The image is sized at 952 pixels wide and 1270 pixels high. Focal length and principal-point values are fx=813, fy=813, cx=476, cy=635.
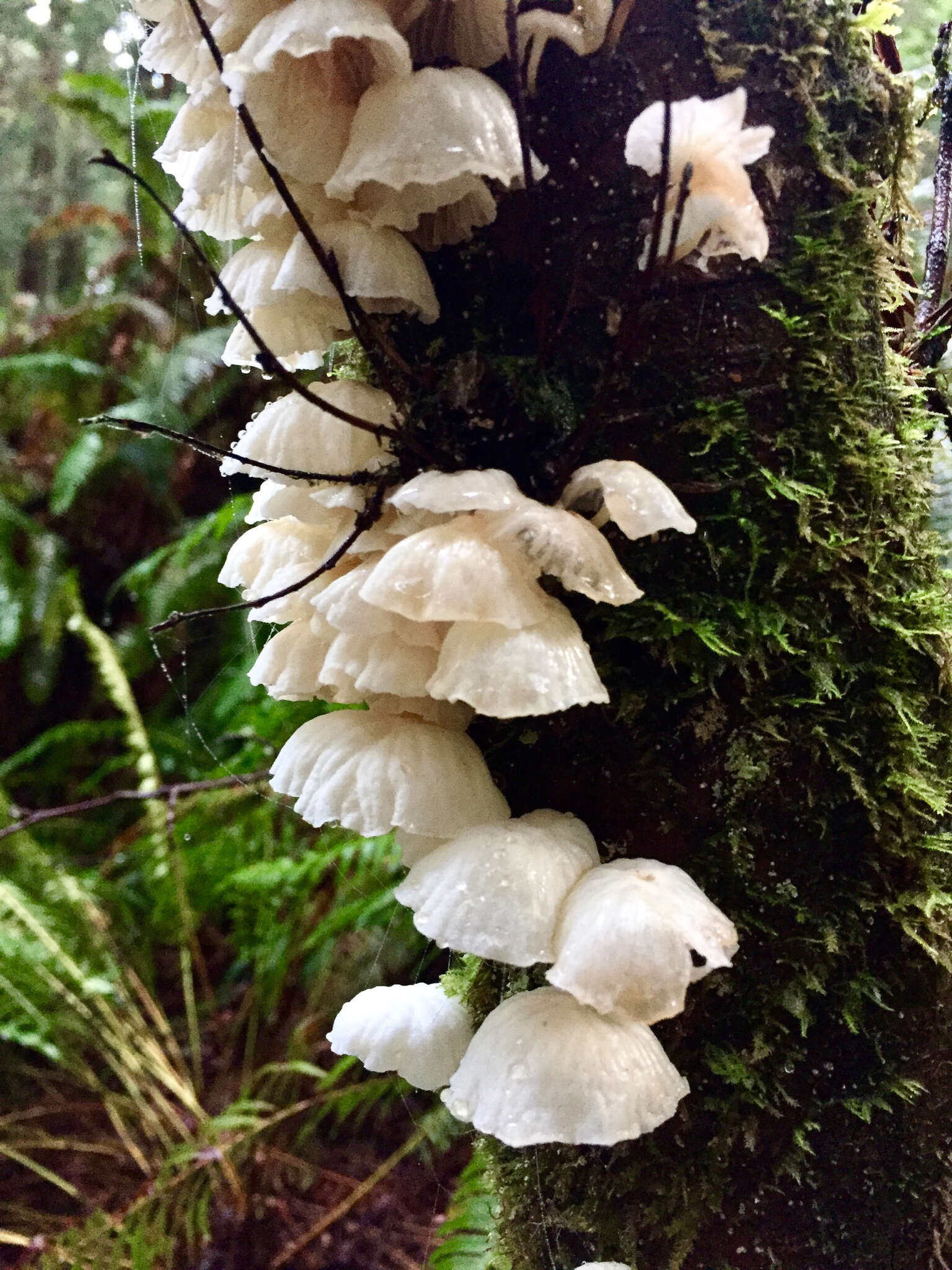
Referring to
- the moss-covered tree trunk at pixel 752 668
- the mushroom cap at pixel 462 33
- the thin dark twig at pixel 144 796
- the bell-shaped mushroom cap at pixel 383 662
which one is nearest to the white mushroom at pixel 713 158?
the moss-covered tree trunk at pixel 752 668

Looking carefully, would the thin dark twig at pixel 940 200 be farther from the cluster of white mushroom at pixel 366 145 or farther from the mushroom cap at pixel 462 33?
the mushroom cap at pixel 462 33

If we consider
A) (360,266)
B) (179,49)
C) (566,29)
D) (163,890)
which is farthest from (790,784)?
(163,890)

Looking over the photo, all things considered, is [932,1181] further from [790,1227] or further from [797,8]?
[797,8]

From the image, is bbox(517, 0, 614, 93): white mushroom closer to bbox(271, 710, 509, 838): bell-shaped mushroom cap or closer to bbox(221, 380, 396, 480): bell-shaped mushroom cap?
bbox(221, 380, 396, 480): bell-shaped mushroom cap

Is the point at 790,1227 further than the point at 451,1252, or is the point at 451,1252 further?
the point at 451,1252

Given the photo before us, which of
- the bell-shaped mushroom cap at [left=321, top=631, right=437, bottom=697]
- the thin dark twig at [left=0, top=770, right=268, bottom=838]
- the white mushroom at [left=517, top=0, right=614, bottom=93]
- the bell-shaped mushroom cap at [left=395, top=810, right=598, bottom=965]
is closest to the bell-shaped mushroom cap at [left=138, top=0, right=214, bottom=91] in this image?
the white mushroom at [left=517, top=0, right=614, bottom=93]

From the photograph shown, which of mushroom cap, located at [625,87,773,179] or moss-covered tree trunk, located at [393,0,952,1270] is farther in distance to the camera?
moss-covered tree trunk, located at [393,0,952,1270]

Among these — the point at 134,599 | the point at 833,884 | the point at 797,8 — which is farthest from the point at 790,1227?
the point at 134,599

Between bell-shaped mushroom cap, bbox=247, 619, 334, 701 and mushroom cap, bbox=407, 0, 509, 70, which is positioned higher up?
mushroom cap, bbox=407, 0, 509, 70
